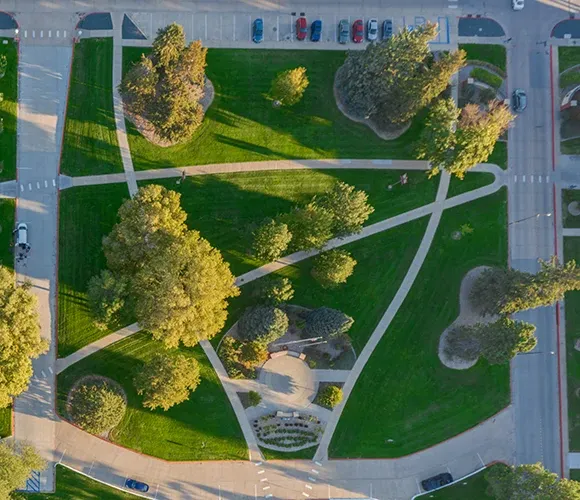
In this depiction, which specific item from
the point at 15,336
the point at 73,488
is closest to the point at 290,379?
the point at 73,488

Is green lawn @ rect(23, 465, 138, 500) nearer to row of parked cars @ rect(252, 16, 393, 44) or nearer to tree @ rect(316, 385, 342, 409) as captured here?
tree @ rect(316, 385, 342, 409)

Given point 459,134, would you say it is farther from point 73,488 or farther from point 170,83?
point 73,488

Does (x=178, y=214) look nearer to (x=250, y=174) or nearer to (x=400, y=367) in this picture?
(x=250, y=174)

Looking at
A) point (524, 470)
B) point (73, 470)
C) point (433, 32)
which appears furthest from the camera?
point (73, 470)

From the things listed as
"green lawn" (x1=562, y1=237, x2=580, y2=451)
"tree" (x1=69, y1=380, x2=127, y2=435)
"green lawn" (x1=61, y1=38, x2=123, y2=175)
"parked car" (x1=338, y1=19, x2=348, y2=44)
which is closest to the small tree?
"tree" (x1=69, y1=380, x2=127, y2=435)

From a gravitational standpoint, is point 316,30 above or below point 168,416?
above

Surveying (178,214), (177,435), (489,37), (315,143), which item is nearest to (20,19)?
(178,214)
